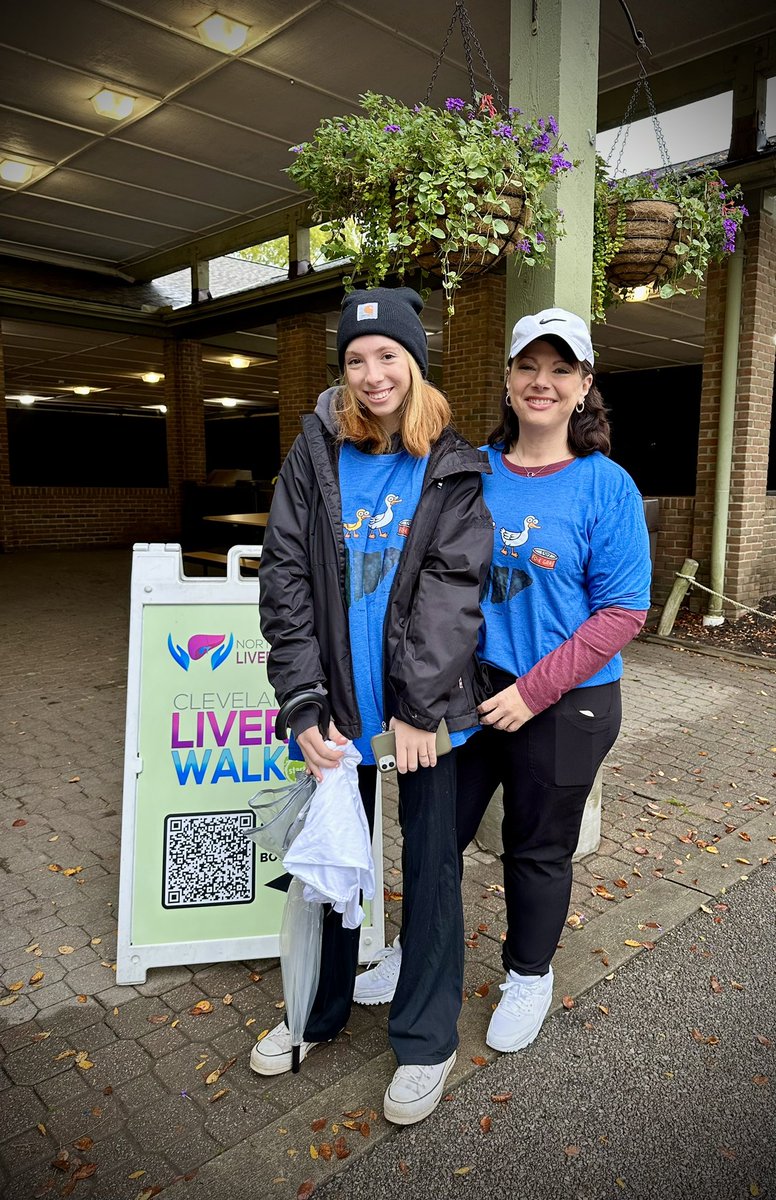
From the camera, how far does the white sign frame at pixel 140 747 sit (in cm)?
249

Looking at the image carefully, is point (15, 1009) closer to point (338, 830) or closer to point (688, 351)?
→ point (338, 830)

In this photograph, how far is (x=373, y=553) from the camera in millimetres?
1914

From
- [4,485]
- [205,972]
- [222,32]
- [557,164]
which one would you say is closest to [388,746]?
[205,972]

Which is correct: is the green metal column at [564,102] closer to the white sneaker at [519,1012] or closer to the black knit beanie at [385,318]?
the black knit beanie at [385,318]

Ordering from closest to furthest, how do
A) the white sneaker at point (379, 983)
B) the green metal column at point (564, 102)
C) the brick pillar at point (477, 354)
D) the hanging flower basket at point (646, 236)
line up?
1. the white sneaker at point (379, 983)
2. the green metal column at point (564, 102)
3. the hanging flower basket at point (646, 236)
4. the brick pillar at point (477, 354)

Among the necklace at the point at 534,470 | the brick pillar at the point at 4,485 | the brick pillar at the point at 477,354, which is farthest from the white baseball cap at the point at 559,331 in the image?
the brick pillar at the point at 4,485

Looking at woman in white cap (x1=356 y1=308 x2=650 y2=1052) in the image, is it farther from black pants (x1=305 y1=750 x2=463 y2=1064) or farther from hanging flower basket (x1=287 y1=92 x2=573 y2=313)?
hanging flower basket (x1=287 y1=92 x2=573 y2=313)

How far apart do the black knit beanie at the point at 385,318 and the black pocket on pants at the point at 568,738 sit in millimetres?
944

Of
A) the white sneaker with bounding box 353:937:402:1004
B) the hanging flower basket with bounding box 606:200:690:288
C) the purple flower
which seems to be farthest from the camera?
the hanging flower basket with bounding box 606:200:690:288

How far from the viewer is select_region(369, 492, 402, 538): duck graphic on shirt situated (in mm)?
1917

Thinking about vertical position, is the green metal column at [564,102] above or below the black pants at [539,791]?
above

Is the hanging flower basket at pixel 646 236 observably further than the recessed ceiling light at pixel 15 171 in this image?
No

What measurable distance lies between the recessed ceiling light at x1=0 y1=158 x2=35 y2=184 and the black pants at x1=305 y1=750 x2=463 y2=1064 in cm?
870

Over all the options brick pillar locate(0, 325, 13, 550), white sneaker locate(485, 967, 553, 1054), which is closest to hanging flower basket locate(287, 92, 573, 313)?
white sneaker locate(485, 967, 553, 1054)
